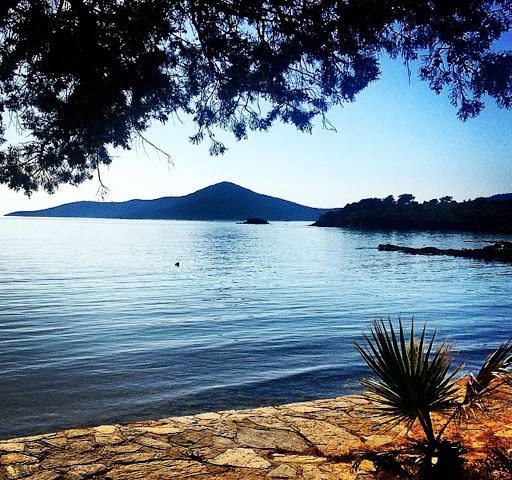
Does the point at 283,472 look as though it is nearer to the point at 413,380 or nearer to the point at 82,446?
the point at 413,380

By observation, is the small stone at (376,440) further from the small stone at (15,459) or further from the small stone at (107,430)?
the small stone at (15,459)

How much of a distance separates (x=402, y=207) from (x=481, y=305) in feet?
513

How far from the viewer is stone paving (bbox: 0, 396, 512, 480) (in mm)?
4309

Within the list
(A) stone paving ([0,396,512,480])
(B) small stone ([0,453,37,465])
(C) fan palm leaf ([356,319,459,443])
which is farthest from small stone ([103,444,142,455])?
(C) fan palm leaf ([356,319,459,443])

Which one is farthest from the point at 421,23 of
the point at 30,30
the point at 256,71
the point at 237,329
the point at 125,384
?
the point at 237,329

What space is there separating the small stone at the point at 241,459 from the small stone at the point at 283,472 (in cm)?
14

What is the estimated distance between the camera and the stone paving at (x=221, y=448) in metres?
4.31

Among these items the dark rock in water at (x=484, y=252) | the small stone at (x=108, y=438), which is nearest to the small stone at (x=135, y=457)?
the small stone at (x=108, y=438)

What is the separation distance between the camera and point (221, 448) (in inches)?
195

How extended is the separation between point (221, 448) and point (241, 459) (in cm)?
40

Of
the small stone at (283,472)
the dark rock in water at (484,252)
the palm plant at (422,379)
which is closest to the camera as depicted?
the palm plant at (422,379)

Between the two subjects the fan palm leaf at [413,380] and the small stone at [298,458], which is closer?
the fan palm leaf at [413,380]

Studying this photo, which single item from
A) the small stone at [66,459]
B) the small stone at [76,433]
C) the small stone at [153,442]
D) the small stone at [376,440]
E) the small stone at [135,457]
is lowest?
the small stone at [76,433]

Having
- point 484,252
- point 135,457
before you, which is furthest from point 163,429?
point 484,252
